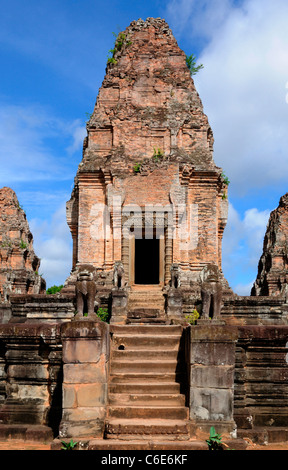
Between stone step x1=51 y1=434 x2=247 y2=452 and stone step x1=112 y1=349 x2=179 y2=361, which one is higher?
stone step x1=112 y1=349 x2=179 y2=361

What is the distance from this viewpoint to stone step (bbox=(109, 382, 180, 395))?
7.24 m

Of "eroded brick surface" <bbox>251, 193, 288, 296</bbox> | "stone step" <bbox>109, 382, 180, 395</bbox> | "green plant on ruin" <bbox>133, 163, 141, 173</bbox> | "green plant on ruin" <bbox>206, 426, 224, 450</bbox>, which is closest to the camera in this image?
"green plant on ruin" <bbox>206, 426, 224, 450</bbox>

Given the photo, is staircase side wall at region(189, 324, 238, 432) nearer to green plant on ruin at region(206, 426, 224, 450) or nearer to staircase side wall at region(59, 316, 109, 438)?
green plant on ruin at region(206, 426, 224, 450)

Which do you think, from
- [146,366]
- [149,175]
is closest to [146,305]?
[149,175]

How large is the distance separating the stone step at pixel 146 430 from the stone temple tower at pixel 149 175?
8999 mm

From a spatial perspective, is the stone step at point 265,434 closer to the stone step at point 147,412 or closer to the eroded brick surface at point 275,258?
the stone step at point 147,412

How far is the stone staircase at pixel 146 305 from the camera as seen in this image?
44.6ft

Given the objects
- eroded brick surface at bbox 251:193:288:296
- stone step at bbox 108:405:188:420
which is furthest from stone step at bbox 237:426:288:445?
eroded brick surface at bbox 251:193:288:296

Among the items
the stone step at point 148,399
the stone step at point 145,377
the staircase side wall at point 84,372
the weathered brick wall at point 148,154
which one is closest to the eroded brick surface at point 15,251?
the weathered brick wall at point 148,154

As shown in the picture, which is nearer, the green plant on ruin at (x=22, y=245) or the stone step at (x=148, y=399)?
the stone step at (x=148, y=399)

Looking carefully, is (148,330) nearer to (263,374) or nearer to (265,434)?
(263,374)
